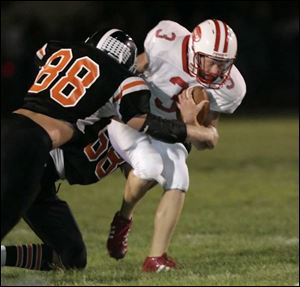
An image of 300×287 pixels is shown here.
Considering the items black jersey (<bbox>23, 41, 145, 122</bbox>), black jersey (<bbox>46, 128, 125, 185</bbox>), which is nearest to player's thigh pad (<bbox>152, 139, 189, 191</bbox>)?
black jersey (<bbox>46, 128, 125, 185</bbox>)

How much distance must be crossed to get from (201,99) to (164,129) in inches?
26.5

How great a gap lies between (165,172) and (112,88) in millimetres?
1566

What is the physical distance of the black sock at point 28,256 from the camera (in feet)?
18.5

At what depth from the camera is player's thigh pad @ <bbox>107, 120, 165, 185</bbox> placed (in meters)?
5.79

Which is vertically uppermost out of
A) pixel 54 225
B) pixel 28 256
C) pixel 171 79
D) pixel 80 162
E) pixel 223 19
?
pixel 171 79

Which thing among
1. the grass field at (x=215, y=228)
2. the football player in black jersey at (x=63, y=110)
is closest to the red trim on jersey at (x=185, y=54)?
the football player in black jersey at (x=63, y=110)

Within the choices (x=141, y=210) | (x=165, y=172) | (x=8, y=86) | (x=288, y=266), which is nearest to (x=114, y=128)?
(x=165, y=172)

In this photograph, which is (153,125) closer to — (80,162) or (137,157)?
(80,162)

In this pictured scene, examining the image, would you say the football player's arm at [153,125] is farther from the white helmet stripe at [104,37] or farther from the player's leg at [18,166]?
the white helmet stripe at [104,37]

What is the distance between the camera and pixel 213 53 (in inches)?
203

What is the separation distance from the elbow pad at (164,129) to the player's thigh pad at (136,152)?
1267 millimetres

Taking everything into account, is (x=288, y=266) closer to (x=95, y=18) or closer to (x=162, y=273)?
(x=162, y=273)

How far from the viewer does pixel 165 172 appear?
590 centimetres

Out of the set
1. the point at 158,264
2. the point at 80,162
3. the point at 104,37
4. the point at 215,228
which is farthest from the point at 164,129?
the point at 215,228
